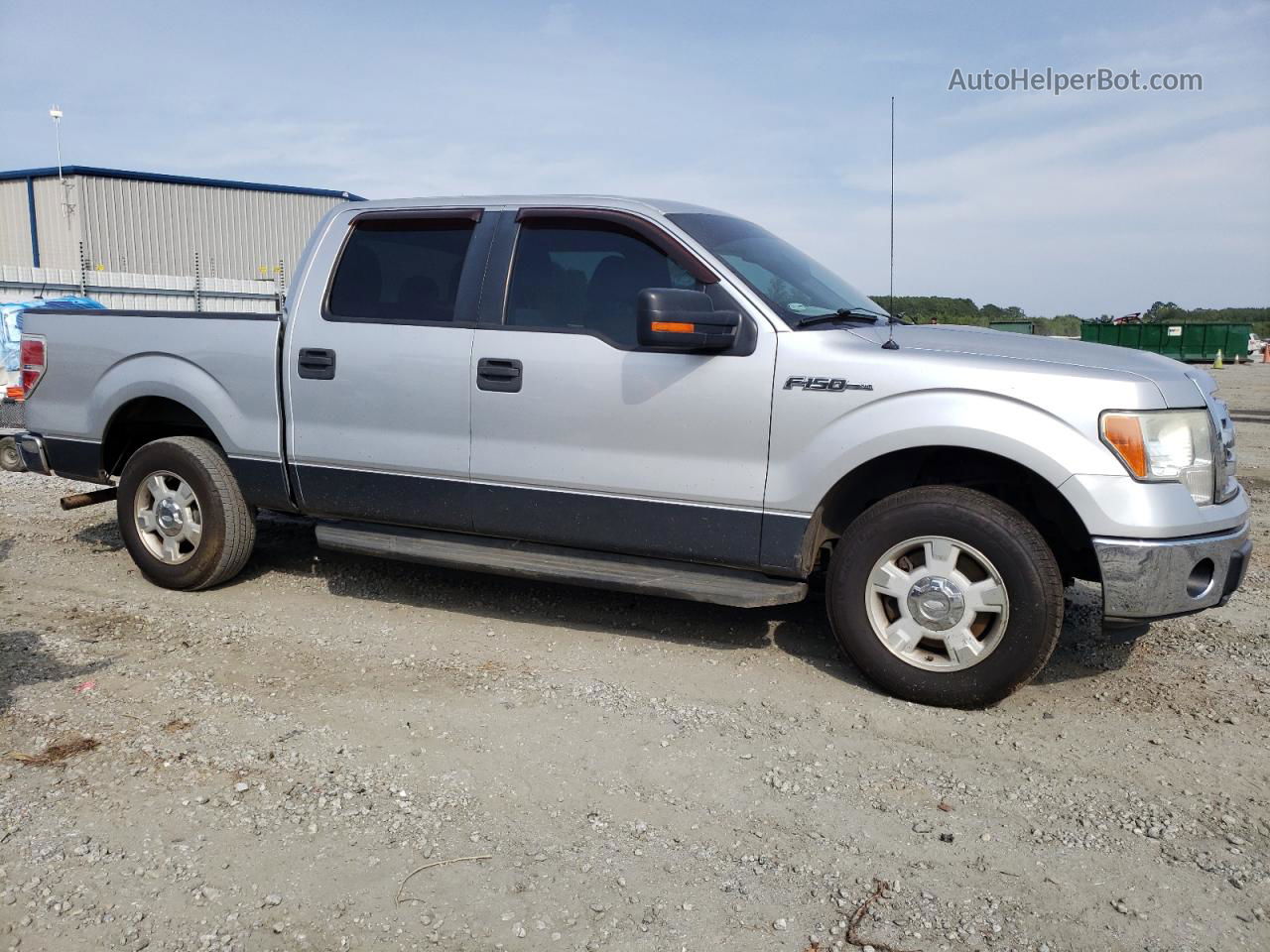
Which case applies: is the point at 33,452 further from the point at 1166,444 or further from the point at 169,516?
the point at 1166,444

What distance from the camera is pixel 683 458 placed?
436 cm

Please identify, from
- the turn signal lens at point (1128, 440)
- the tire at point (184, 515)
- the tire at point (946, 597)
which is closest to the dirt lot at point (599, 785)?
the tire at point (946, 597)

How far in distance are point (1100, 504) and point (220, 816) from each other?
10.3 ft

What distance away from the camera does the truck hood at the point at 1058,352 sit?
3.84 metres

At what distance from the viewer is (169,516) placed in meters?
5.55

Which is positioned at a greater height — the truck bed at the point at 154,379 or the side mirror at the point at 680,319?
the side mirror at the point at 680,319

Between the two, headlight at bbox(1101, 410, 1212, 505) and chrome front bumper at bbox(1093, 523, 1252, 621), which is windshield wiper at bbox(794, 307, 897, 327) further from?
chrome front bumper at bbox(1093, 523, 1252, 621)

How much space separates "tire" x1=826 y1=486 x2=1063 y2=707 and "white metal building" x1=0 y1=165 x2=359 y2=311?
89.9ft

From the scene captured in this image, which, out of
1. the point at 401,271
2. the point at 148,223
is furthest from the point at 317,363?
the point at 148,223

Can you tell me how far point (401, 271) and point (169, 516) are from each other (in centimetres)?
188

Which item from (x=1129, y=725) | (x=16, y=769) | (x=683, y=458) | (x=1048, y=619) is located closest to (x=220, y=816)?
(x=16, y=769)

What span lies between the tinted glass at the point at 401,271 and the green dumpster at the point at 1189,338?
114ft

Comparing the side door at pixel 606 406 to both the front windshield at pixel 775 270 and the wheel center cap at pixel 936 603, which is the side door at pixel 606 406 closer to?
the front windshield at pixel 775 270

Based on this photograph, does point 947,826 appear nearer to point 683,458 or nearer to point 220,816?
point 683,458
